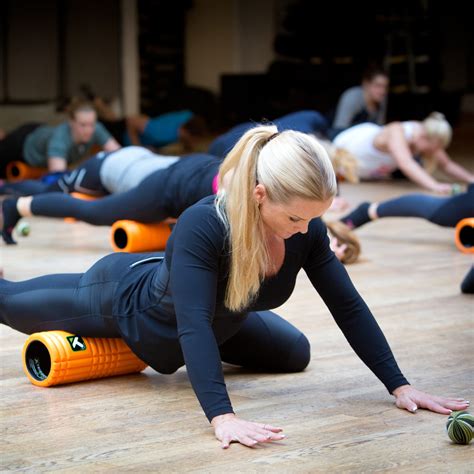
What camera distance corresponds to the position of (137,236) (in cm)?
449

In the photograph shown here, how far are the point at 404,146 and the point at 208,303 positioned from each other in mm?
4414

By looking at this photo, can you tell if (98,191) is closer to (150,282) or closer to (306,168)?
(150,282)

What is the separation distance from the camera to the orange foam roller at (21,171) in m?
7.32

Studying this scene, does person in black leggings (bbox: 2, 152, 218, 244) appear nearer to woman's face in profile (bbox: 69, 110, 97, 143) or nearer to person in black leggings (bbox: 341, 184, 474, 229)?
person in black leggings (bbox: 341, 184, 474, 229)

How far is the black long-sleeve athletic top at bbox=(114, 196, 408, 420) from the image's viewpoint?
203 centimetres

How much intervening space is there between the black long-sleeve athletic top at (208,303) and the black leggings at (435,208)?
244 cm

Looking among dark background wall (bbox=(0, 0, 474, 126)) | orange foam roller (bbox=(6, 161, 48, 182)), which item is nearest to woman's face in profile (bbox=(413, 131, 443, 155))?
orange foam roller (bbox=(6, 161, 48, 182))

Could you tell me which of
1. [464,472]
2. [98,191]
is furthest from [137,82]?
[464,472]

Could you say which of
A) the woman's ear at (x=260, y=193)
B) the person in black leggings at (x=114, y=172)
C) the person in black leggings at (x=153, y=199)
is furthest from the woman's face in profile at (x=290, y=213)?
the person in black leggings at (x=114, y=172)

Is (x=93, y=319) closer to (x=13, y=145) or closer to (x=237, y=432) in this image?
(x=237, y=432)

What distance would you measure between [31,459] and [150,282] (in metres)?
0.56

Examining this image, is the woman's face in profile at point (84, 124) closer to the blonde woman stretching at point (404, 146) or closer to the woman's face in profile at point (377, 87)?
the blonde woman stretching at point (404, 146)

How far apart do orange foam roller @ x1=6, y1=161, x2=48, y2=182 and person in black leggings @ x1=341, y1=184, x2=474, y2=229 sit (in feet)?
9.84

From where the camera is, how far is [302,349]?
2.68m
